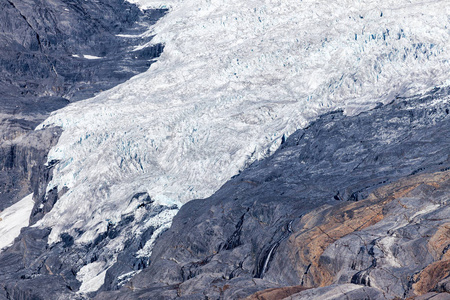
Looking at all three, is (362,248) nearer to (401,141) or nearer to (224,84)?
(401,141)

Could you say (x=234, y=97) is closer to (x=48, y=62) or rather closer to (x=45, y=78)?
(x=45, y=78)

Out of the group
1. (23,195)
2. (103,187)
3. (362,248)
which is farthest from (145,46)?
(362,248)

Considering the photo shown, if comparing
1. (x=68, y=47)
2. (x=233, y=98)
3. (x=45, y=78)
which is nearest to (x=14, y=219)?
(x=45, y=78)

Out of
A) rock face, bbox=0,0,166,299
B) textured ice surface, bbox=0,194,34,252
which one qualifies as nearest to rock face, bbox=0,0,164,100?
rock face, bbox=0,0,166,299

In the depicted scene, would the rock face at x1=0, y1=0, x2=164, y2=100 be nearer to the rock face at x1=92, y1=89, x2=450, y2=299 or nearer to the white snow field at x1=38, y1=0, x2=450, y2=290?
the white snow field at x1=38, y1=0, x2=450, y2=290

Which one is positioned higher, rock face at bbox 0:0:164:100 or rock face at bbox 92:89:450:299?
rock face at bbox 0:0:164:100
